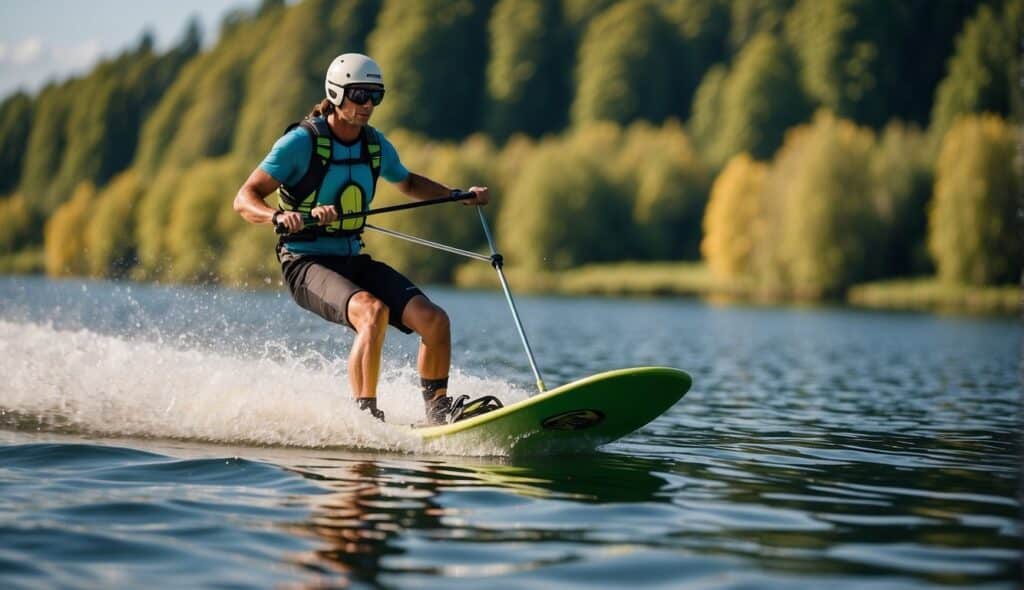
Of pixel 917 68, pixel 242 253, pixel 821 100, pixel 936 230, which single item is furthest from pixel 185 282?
pixel 917 68

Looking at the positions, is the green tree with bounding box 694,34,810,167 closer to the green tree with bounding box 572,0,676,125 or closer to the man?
the green tree with bounding box 572,0,676,125

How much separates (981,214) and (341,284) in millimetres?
50897

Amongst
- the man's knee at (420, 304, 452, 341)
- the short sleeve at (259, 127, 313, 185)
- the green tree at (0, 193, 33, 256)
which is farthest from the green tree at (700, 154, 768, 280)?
the green tree at (0, 193, 33, 256)

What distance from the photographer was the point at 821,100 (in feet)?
324

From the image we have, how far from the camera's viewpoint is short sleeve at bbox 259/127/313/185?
902 cm

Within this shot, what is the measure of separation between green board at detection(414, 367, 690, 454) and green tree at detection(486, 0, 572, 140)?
4626 inches

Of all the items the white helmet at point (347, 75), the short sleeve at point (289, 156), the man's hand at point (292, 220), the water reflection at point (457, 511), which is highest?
the white helmet at point (347, 75)

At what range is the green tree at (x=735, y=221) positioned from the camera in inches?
2645

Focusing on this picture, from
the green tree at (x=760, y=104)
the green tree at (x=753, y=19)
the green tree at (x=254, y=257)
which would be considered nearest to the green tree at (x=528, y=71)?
the green tree at (x=753, y=19)

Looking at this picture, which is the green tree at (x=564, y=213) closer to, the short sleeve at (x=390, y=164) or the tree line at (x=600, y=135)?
the tree line at (x=600, y=135)

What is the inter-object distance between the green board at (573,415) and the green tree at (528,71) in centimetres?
11750

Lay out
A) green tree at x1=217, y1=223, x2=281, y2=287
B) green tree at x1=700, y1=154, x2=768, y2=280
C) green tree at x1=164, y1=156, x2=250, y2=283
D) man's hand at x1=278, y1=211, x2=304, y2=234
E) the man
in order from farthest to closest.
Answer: green tree at x1=164, y1=156, x2=250, y2=283 → green tree at x1=700, y1=154, x2=768, y2=280 → green tree at x1=217, y1=223, x2=281, y2=287 → the man → man's hand at x1=278, y1=211, x2=304, y2=234

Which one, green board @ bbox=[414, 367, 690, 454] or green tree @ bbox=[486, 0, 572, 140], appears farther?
green tree @ bbox=[486, 0, 572, 140]

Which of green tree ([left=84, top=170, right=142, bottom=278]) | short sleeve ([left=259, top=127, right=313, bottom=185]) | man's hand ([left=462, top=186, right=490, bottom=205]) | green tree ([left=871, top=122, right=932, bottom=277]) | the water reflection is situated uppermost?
green tree ([left=84, top=170, right=142, bottom=278])
